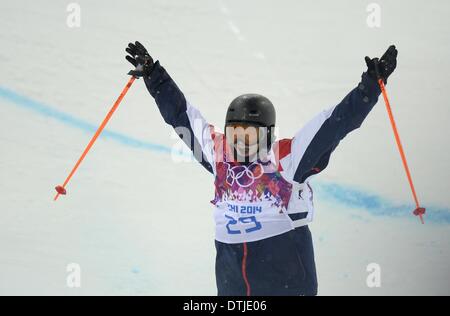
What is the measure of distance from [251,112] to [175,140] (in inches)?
67.0

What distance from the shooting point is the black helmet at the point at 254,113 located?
2.14 metres

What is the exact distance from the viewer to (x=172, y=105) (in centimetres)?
232

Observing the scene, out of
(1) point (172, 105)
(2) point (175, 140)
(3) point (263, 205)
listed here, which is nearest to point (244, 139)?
(3) point (263, 205)

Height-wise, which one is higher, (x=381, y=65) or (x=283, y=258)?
(x=381, y=65)

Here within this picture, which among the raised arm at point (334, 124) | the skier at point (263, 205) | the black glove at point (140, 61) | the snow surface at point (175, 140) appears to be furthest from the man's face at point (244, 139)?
the snow surface at point (175, 140)

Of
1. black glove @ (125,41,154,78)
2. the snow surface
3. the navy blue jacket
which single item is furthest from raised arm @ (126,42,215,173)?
the snow surface

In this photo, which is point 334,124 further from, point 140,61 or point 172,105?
point 140,61

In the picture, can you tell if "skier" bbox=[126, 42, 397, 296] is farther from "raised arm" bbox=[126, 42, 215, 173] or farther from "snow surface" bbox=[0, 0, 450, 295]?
"snow surface" bbox=[0, 0, 450, 295]

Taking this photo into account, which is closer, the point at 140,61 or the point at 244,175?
the point at 244,175

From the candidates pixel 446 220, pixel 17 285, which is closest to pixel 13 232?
pixel 17 285

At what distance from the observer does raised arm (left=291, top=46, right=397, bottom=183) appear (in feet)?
6.46
